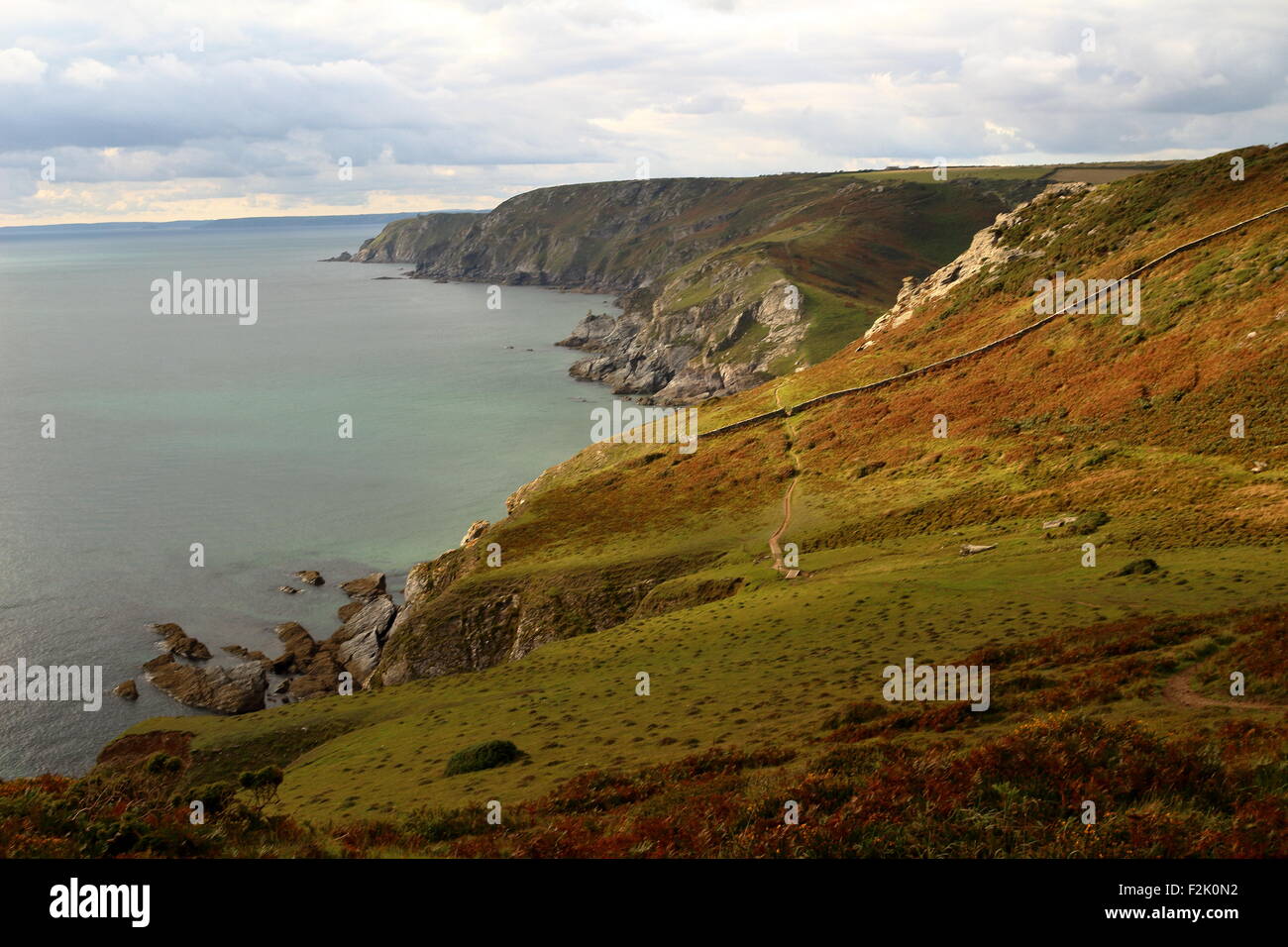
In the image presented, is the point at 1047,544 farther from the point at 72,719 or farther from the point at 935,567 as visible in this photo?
the point at 72,719

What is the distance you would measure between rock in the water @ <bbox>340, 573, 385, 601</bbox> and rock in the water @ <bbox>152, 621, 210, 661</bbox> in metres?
13.9

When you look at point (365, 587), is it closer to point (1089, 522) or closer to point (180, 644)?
point (180, 644)

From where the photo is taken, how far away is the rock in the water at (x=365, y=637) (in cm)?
6569

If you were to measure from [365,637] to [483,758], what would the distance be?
1721 inches

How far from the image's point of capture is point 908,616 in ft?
130

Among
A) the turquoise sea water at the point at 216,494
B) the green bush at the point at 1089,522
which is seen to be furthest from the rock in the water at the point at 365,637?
the green bush at the point at 1089,522

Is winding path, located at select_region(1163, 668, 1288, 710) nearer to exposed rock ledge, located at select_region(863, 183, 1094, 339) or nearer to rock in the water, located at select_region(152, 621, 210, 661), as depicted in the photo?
rock in the water, located at select_region(152, 621, 210, 661)

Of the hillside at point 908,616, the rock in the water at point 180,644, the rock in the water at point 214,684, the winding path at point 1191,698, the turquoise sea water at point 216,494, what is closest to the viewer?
the hillside at point 908,616

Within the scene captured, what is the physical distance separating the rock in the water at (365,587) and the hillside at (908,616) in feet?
19.6

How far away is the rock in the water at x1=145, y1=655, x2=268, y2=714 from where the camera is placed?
6000 centimetres

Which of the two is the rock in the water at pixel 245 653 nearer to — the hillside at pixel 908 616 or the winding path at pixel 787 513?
the hillside at pixel 908 616

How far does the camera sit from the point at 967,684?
2720cm
